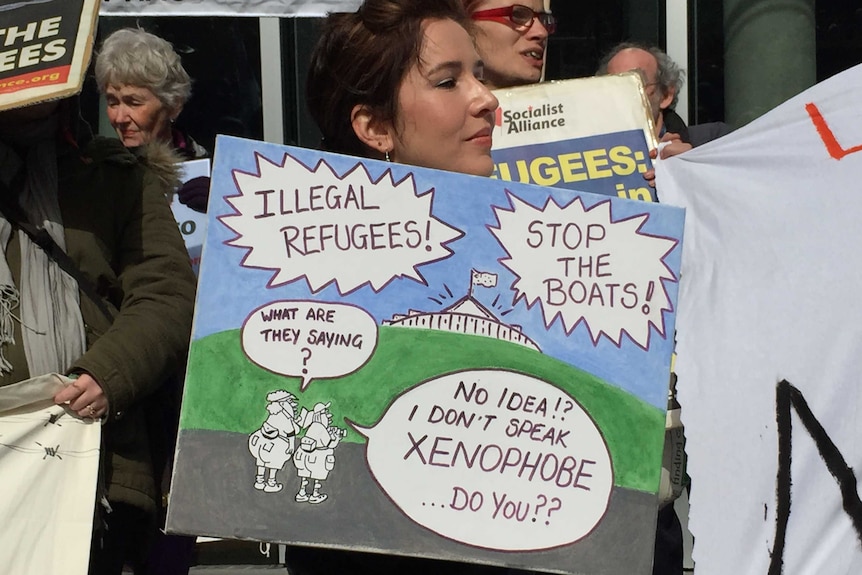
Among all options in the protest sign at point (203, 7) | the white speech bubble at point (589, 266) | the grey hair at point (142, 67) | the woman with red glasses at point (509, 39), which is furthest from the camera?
the protest sign at point (203, 7)

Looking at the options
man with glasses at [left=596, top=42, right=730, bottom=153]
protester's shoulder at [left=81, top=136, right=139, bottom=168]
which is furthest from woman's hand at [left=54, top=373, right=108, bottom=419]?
man with glasses at [left=596, top=42, right=730, bottom=153]

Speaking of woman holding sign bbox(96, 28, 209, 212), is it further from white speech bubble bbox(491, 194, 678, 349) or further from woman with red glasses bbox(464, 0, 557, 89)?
white speech bubble bbox(491, 194, 678, 349)

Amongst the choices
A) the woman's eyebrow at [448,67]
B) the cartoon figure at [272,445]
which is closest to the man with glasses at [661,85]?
the woman's eyebrow at [448,67]

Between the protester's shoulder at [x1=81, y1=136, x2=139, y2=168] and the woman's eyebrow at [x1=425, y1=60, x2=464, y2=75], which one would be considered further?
the protester's shoulder at [x1=81, y1=136, x2=139, y2=168]

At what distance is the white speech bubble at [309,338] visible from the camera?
210 cm

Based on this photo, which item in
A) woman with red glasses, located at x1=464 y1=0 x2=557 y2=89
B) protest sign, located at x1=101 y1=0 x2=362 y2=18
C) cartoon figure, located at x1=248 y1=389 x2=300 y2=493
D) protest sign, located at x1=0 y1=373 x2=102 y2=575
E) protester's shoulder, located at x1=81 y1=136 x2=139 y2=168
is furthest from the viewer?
protest sign, located at x1=101 y1=0 x2=362 y2=18

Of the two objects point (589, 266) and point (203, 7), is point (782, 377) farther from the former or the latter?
point (203, 7)

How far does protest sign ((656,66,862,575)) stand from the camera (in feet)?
7.45

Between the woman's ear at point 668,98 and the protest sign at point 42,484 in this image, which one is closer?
the protest sign at point 42,484

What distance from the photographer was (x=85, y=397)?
8.35 feet

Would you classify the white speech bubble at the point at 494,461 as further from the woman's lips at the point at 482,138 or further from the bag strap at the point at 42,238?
the bag strap at the point at 42,238

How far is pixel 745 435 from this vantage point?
91.0 inches

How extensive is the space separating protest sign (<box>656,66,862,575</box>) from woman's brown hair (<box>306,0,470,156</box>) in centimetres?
68

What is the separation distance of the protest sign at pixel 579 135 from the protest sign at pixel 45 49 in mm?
1116
